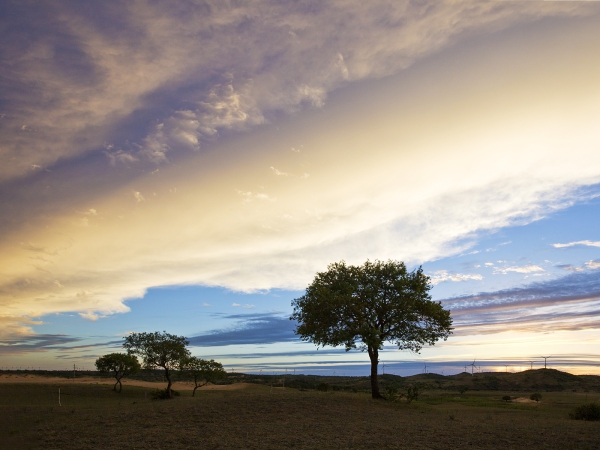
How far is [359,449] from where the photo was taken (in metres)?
18.0

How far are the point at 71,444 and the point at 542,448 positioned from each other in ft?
71.1

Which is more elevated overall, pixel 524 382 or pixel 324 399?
pixel 324 399

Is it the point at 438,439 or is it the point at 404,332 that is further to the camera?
the point at 404,332

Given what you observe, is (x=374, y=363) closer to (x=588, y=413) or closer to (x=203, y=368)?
(x=588, y=413)

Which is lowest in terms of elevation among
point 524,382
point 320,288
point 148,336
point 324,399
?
point 524,382

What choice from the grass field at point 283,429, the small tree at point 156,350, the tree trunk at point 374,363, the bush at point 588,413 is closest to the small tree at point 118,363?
the small tree at point 156,350

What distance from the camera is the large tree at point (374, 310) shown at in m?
38.6

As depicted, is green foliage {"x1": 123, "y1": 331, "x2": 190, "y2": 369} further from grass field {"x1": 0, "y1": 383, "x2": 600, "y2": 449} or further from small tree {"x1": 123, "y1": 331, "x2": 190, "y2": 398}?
grass field {"x1": 0, "y1": 383, "x2": 600, "y2": 449}

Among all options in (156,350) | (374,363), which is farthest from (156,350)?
(374,363)

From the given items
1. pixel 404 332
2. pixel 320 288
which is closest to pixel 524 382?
pixel 404 332

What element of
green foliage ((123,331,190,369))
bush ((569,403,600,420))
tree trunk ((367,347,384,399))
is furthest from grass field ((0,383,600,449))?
green foliage ((123,331,190,369))

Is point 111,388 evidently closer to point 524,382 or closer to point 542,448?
point 542,448

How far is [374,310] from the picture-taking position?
40031mm

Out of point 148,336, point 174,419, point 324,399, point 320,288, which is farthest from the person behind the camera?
point 148,336
